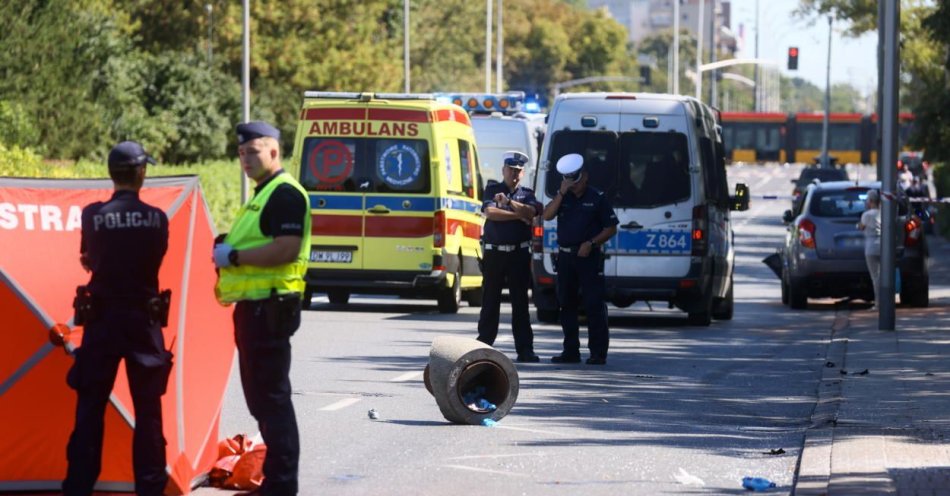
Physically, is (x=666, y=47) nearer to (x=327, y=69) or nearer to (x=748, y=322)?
(x=327, y=69)

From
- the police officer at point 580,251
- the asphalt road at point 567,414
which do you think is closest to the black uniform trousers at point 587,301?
the police officer at point 580,251

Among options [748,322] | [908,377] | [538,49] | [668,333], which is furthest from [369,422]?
[538,49]

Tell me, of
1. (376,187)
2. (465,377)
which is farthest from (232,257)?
(376,187)

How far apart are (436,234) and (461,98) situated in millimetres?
6333

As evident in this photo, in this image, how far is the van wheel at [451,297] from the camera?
2173cm

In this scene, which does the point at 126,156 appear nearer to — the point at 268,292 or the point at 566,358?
the point at 268,292

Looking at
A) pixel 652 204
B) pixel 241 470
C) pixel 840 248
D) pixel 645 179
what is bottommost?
pixel 241 470

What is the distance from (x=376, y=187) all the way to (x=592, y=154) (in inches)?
106

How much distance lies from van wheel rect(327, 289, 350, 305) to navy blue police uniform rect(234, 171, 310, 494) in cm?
1515

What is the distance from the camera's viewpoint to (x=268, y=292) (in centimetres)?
783

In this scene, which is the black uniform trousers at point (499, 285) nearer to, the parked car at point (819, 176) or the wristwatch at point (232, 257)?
the wristwatch at point (232, 257)

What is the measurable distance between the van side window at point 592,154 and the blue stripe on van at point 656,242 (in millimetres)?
496

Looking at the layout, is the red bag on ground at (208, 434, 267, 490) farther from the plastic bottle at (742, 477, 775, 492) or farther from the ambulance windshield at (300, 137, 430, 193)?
the ambulance windshield at (300, 137, 430, 193)

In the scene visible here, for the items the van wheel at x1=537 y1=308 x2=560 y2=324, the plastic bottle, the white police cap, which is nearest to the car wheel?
Answer: the van wheel at x1=537 y1=308 x2=560 y2=324
